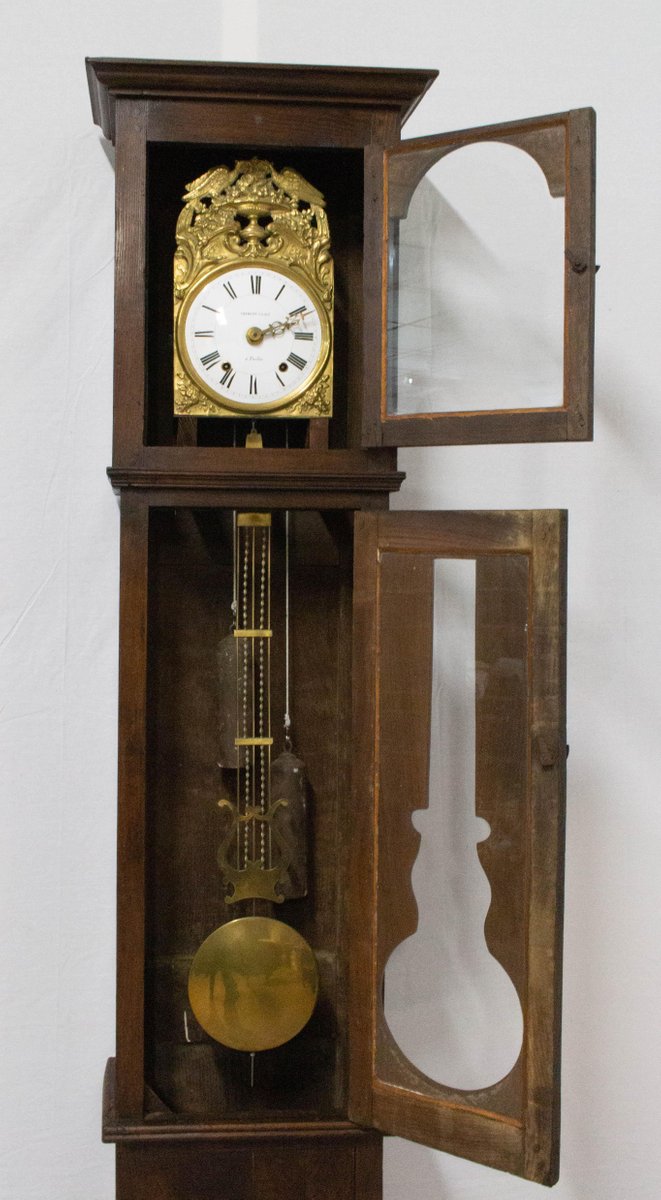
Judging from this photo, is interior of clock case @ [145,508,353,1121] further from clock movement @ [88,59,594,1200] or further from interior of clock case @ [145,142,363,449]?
interior of clock case @ [145,142,363,449]

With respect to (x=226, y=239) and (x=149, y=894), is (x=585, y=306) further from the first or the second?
(x=149, y=894)

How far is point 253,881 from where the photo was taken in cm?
164

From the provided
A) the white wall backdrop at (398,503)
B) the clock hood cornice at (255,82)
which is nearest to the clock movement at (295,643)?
A: the clock hood cornice at (255,82)

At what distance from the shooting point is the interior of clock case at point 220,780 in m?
1.66

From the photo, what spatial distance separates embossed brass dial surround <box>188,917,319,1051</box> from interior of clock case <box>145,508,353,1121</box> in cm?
11

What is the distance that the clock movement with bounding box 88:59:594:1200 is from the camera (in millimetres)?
1354

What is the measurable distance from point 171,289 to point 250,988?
858mm

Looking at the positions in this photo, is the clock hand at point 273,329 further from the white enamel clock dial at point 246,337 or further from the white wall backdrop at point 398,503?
the white wall backdrop at point 398,503

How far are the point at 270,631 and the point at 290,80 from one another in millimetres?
640

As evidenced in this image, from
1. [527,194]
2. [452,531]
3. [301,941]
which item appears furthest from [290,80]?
[301,941]

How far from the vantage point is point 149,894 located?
5.01 ft

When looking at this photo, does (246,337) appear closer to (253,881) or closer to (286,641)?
(286,641)

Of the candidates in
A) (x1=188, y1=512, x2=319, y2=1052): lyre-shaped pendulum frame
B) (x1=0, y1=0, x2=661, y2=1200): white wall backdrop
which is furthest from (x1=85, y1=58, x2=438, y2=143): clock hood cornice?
(x1=188, y1=512, x2=319, y2=1052): lyre-shaped pendulum frame

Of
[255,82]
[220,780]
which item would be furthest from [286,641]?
[255,82]
